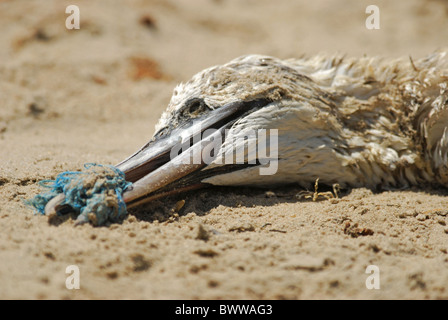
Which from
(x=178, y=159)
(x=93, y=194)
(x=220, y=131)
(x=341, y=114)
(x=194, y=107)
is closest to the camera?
(x=93, y=194)

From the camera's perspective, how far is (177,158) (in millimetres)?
3168

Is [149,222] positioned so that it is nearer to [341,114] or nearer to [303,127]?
[303,127]

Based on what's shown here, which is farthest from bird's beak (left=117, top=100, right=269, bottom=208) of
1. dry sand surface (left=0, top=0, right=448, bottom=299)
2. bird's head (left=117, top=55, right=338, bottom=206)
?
dry sand surface (left=0, top=0, right=448, bottom=299)

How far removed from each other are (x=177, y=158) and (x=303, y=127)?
1046 millimetres

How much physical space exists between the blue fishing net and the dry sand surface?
94mm

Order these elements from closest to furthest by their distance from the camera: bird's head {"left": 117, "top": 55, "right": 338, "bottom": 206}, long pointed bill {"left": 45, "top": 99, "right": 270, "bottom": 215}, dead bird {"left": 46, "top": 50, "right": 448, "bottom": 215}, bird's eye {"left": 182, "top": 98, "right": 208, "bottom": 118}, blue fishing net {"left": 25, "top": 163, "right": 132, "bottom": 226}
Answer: blue fishing net {"left": 25, "top": 163, "right": 132, "bottom": 226} < long pointed bill {"left": 45, "top": 99, "right": 270, "bottom": 215} < bird's head {"left": 117, "top": 55, "right": 338, "bottom": 206} < dead bird {"left": 46, "top": 50, "right": 448, "bottom": 215} < bird's eye {"left": 182, "top": 98, "right": 208, "bottom": 118}

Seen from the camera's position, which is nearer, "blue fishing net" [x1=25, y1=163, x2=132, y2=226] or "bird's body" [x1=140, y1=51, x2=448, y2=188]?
"blue fishing net" [x1=25, y1=163, x2=132, y2=226]

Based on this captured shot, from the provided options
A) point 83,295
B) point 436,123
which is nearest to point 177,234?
point 83,295

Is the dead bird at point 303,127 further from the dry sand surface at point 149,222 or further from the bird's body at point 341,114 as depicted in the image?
the dry sand surface at point 149,222

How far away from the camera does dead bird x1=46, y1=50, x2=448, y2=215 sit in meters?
3.25

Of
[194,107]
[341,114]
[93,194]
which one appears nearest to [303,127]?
[341,114]

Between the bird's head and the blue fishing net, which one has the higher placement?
the bird's head

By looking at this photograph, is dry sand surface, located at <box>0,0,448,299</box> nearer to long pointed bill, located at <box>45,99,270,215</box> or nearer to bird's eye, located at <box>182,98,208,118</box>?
long pointed bill, located at <box>45,99,270,215</box>

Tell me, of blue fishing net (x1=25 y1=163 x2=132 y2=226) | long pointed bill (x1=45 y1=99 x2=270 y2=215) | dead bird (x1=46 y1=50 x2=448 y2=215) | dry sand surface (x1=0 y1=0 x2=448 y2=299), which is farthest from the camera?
dead bird (x1=46 y1=50 x2=448 y2=215)
